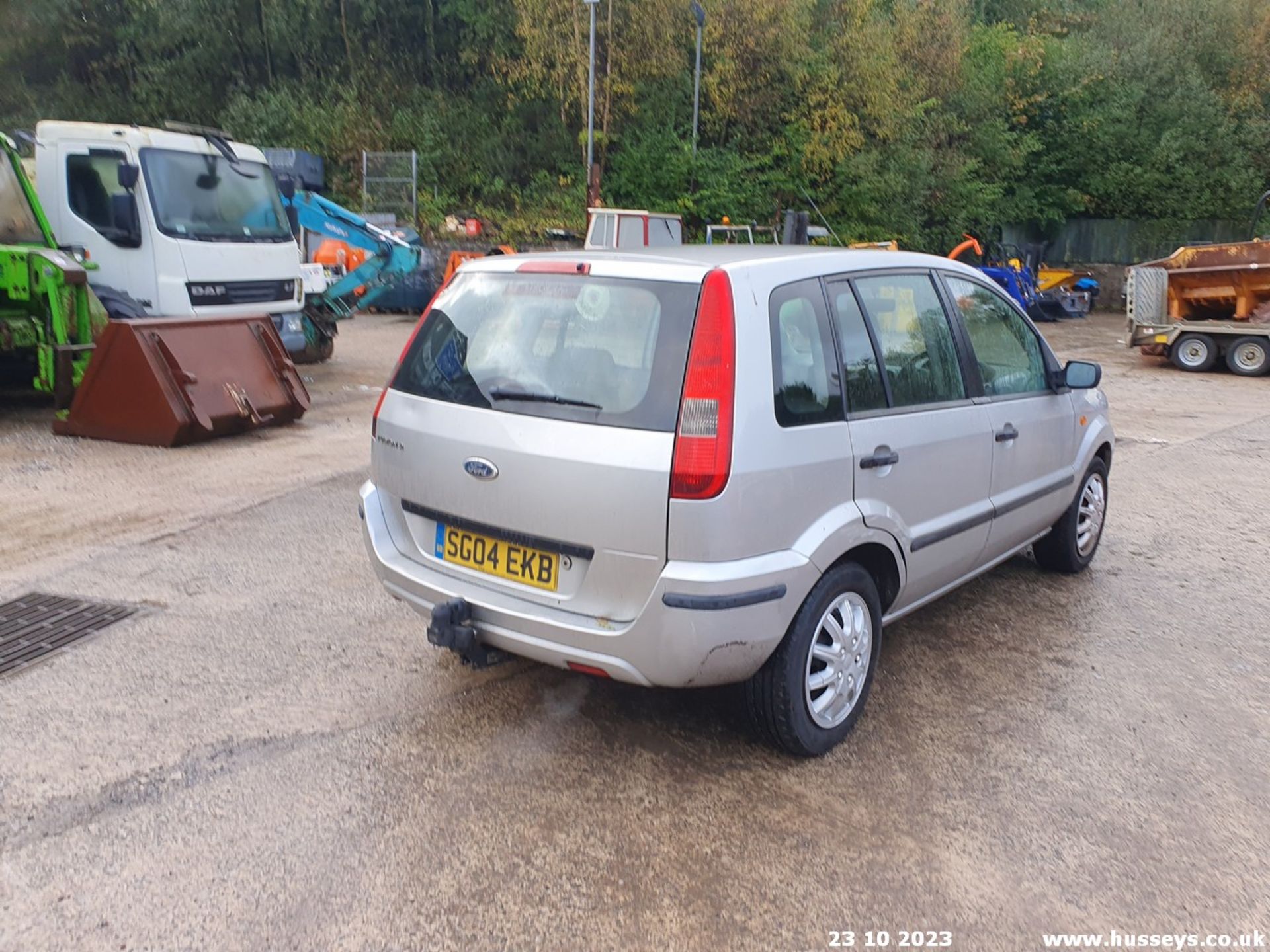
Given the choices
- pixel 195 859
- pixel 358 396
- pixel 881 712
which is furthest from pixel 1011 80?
pixel 195 859

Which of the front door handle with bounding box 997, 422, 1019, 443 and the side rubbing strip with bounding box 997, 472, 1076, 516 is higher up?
the front door handle with bounding box 997, 422, 1019, 443

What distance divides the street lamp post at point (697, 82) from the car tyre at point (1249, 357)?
42.0 ft

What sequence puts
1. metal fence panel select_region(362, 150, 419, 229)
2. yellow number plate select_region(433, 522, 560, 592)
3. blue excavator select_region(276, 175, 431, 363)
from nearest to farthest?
yellow number plate select_region(433, 522, 560, 592)
blue excavator select_region(276, 175, 431, 363)
metal fence panel select_region(362, 150, 419, 229)

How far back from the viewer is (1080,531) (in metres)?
5.71

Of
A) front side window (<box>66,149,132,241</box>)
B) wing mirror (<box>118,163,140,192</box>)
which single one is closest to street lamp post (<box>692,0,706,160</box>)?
front side window (<box>66,149,132,241</box>)

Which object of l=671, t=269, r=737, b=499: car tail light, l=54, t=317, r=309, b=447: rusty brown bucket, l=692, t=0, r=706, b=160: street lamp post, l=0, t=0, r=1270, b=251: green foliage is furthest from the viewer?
l=0, t=0, r=1270, b=251: green foliage

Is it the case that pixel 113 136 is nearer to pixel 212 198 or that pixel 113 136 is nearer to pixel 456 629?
pixel 212 198

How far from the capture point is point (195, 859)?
3045 mm

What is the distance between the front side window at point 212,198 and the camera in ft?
33.1

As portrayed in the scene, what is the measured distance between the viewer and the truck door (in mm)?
9938

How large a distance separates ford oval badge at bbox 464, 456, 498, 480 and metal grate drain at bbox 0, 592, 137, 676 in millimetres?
2275

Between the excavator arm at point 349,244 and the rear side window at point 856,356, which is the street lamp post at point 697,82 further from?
the rear side window at point 856,356

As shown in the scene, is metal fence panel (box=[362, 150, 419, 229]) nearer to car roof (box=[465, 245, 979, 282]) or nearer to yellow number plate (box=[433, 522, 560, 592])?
car roof (box=[465, 245, 979, 282])

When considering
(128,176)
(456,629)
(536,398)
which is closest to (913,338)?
(536,398)
